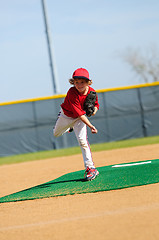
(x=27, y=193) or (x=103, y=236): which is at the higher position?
(x=103, y=236)

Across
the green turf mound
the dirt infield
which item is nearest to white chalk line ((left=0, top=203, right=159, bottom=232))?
the dirt infield

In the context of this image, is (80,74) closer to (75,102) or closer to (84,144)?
(75,102)

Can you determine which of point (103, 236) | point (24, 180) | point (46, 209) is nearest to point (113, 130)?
point (24, 180)

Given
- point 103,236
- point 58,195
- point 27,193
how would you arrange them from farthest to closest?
point 27,193
point 58,195
point 103,236

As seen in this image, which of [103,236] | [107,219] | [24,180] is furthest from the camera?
[24,180]

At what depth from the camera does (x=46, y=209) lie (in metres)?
3.88

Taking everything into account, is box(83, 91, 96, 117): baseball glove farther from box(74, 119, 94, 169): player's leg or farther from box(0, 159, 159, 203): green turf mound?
box(0, 159, 159, 203): green turf mound

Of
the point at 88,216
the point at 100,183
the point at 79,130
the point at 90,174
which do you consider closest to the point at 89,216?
the point at 88,216

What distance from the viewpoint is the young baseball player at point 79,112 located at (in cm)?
499

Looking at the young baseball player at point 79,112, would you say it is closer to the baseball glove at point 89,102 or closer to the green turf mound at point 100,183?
the baseball glove at point 89,102

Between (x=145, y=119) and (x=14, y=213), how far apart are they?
1081cm

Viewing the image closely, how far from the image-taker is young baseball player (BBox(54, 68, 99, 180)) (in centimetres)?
499

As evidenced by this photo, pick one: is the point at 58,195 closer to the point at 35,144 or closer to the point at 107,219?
the point at 107,219

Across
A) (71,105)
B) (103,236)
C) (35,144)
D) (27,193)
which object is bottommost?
(35,144)
